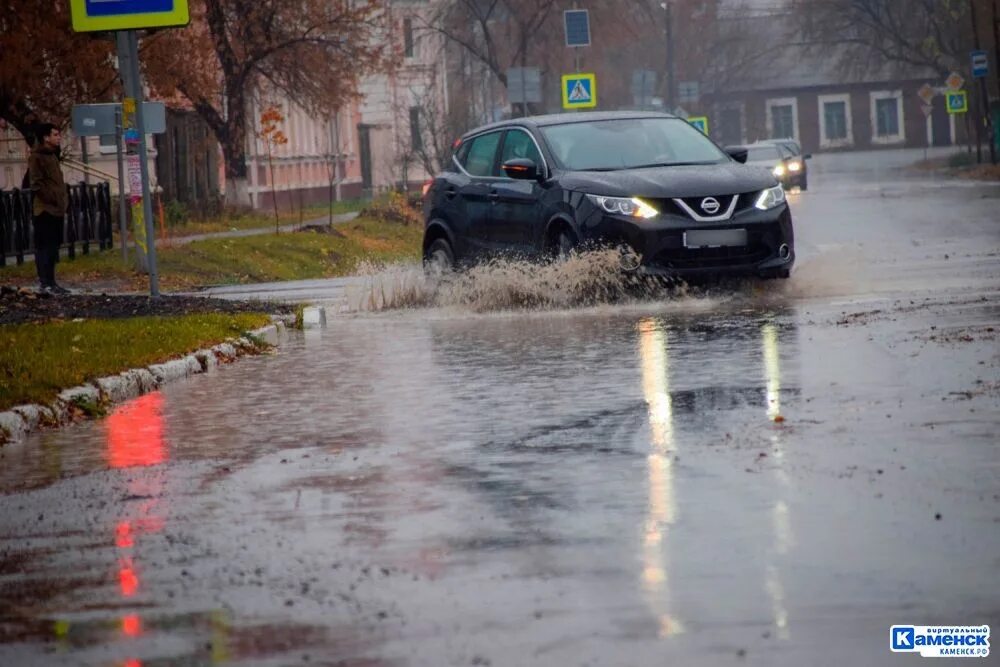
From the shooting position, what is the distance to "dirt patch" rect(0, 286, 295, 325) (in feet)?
62.0

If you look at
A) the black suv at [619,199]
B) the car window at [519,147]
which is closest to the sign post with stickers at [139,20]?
the black suv at [619,199]

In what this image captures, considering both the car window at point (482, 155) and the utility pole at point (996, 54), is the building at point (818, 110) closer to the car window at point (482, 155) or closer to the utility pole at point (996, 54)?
the utility pole at point (996, 54)

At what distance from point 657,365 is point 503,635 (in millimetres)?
7054

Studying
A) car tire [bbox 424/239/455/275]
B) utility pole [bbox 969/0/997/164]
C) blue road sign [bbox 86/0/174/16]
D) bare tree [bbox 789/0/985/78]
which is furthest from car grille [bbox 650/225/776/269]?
bare tree [bbox 789/0/985/78]

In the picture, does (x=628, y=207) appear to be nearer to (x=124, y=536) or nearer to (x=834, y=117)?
(x=124, y=536)

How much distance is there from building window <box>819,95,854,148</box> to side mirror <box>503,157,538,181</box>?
11105cm

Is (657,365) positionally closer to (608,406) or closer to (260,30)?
(608,406)

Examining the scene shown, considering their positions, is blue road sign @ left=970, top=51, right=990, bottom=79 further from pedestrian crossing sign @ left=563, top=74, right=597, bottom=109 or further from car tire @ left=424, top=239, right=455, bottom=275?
car tire @ left=424, top=239, right=455, bottom=275

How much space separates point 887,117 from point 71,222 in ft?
326

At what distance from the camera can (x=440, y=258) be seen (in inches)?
760

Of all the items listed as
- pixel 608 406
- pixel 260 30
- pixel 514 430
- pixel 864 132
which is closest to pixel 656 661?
pixel 514 430

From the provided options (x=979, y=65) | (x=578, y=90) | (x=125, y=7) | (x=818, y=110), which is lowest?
(x=125, y=7)

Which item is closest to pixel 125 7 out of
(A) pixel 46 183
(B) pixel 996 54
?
(A) pixel 46 183

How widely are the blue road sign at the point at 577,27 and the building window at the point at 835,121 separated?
81873 millimetres
